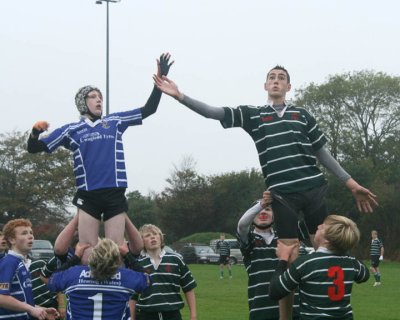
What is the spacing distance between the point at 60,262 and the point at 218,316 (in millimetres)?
10690

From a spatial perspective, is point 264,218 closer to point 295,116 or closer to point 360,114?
point 295,116

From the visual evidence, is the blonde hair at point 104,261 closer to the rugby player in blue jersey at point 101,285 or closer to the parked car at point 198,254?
the rugby player in blue jersey at point 101,285

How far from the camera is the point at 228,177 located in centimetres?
7119

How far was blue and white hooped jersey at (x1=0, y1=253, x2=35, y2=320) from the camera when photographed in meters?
7.42

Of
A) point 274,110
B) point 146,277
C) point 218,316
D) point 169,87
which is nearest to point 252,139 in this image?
point 274,110

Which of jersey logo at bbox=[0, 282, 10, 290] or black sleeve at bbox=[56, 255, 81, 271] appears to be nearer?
black sleeve at bbox=[56, 255, 81, 271]

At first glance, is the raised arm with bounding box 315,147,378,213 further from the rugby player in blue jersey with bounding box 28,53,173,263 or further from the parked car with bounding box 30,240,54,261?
the parked car with bounding box 30,240,54,261

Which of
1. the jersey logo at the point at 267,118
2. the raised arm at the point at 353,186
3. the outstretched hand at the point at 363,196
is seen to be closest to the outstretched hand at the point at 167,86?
the jersey logo at the point at 267,118

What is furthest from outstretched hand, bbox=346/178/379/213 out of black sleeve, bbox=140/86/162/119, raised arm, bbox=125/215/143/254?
raised arm, bbox=125/215/143/254

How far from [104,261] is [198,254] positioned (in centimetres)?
4589

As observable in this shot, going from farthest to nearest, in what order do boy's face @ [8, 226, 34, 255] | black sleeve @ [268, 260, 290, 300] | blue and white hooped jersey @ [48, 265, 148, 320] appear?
boy's face @ [8, 226, 34, 255], black sleeve @ [268, 260, 290, 300], blue and white hooped jersey @ [48, 265, 148, 320]

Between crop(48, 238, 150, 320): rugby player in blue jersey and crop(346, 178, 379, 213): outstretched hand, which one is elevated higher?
crop(346, 178, 379, 213): outstretched hand

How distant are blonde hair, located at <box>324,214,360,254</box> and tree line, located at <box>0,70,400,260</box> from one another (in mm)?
49674

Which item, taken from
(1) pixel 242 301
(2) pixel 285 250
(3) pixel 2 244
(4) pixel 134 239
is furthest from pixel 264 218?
(1) pixel 242 301
